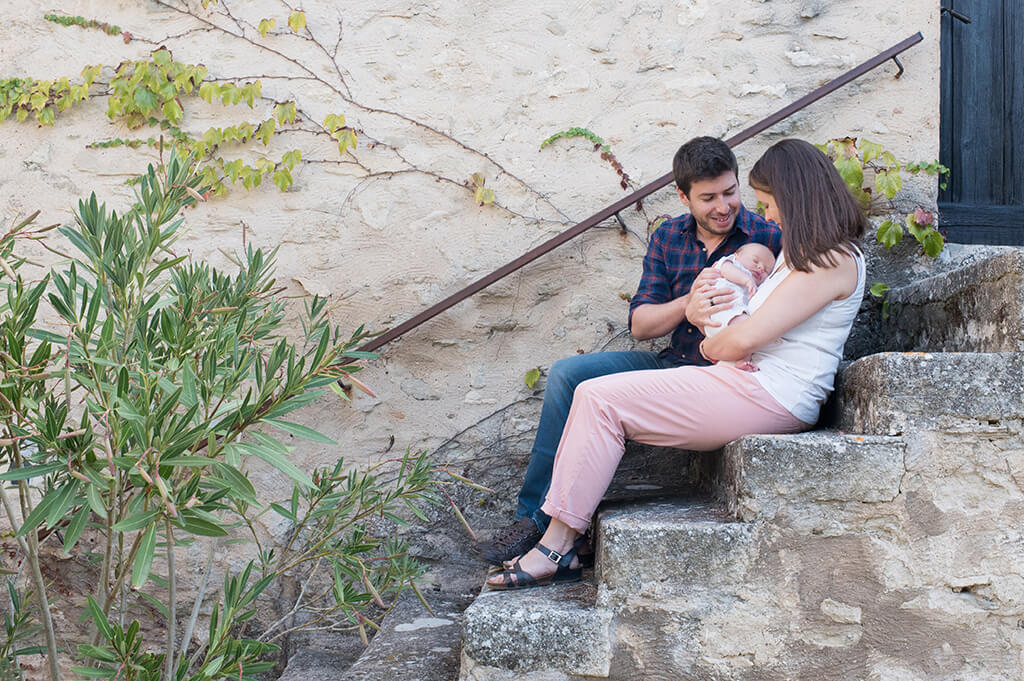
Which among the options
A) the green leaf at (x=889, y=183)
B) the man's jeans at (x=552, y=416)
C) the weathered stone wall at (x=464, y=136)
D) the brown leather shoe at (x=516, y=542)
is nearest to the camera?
the brown leather shoe at (x=516, y=542)

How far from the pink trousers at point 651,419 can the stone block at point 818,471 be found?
16 cm

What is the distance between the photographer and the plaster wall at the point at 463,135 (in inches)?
120

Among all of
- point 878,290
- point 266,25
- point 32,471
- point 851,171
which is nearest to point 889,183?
point 851,171

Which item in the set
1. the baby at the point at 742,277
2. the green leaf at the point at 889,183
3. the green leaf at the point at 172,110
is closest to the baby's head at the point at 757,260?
the baby at the point at 742,277

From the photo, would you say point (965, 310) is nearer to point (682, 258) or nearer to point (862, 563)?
point (862, 563)

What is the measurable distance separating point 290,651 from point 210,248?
1447 millimetres

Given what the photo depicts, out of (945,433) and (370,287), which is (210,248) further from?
(945,433)

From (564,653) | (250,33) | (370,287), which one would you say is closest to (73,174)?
(250,33)

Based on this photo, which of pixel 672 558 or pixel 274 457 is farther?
pixel 672 558

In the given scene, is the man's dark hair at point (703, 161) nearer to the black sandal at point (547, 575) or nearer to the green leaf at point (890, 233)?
the green leaf at point (890, 233)

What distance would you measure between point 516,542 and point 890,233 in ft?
5.34

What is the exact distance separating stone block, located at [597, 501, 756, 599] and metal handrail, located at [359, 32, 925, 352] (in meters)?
1.25

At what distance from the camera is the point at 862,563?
6.38 feet

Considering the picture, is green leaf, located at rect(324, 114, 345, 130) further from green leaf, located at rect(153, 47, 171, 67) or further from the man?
the man
